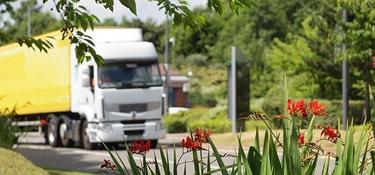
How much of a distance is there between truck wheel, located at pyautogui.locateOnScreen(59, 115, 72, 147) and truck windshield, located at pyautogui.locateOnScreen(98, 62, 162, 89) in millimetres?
3290

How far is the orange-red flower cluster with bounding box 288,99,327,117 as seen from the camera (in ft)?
15.5

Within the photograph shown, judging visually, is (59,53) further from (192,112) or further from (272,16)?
(272,16)

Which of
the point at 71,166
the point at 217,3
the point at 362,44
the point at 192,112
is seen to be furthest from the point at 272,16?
the point at 217,3

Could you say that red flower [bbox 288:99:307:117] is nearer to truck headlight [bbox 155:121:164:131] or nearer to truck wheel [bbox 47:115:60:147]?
truck headlight [bbox 155:121:164:131]

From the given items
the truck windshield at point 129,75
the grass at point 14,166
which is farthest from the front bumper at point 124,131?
the grass at point 14,166

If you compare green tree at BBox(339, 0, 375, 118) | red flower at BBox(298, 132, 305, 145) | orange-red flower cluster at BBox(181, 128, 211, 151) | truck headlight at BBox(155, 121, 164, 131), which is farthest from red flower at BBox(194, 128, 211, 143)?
green tree at BBox(339, 0, 375, 118)

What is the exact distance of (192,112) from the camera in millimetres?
43969

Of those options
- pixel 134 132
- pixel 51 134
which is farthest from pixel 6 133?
pixel 51 134

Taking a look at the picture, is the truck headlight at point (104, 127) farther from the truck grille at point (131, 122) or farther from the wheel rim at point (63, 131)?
the wheel rim at point (63, 131)

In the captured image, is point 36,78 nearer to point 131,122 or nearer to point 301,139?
point 131,122

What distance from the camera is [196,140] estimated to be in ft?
16.4

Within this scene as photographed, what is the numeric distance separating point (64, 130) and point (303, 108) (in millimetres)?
22747

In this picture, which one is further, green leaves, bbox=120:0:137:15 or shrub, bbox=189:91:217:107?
shrub, bbox=189:91:217:107

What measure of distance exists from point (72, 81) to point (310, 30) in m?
18.3
